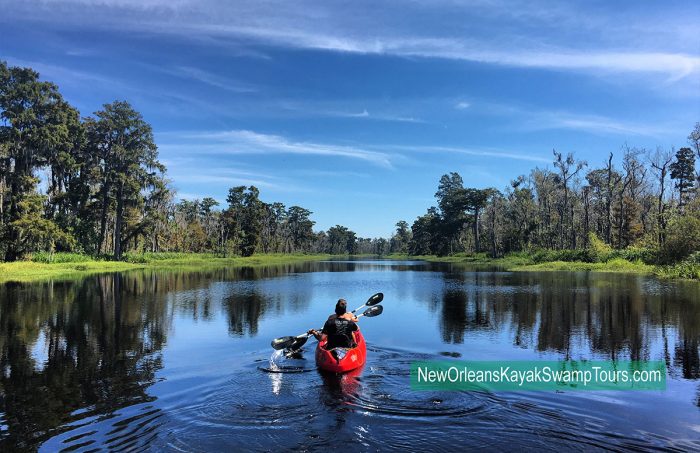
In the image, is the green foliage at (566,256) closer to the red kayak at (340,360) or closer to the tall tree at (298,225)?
the red kayak at (340,360)

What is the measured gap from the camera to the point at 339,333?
11.1 meters

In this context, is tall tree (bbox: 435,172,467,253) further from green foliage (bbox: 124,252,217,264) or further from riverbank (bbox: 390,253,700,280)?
green foliage (bbox: 124,252,217,264)

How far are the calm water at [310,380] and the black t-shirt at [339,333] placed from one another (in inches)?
31.7

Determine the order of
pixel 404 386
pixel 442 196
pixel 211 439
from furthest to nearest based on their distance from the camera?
1. pixel 442 196
2. pixel 404 386
3. pixel 211 439

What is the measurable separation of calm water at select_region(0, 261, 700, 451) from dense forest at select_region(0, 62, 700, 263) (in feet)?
83.1

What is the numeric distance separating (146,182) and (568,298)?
5207 cm

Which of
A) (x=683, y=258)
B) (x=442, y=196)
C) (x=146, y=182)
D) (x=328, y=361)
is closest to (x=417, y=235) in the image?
(x=442, y=196)

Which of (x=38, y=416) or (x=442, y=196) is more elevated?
(x=442, y=196)

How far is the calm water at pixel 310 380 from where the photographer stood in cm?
691

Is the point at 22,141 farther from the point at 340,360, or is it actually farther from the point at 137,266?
the point at 340,360

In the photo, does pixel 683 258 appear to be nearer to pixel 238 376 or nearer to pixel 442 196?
pixel 238 376

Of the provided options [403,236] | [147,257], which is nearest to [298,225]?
[403,236]

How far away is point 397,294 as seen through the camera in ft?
95.3

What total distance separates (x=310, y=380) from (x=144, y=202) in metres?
56.4
